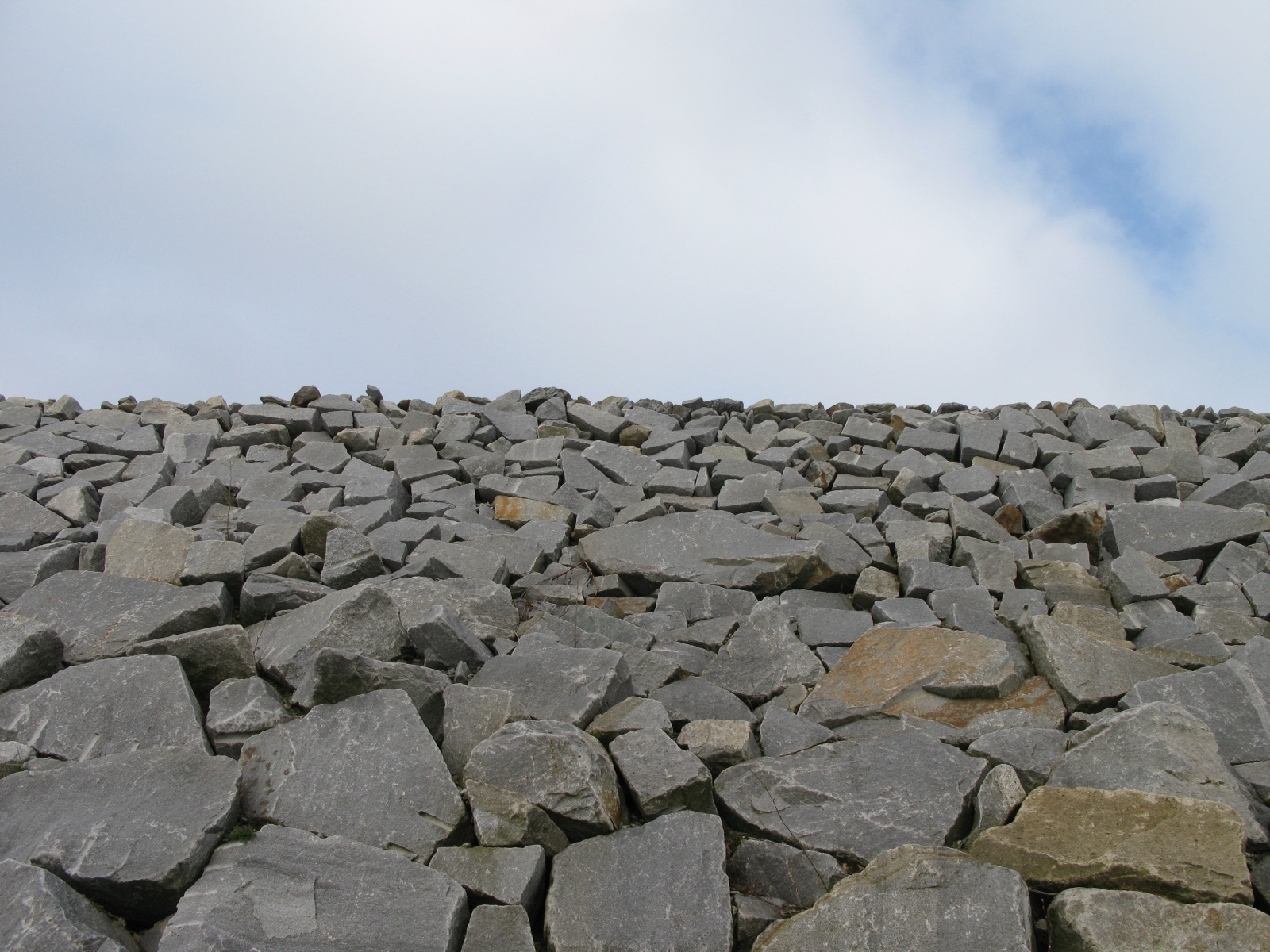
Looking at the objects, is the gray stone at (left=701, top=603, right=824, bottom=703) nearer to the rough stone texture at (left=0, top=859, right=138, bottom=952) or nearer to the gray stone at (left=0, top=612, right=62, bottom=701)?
the rough stone texture at (left=0, top=859, right=138, bottom=952)

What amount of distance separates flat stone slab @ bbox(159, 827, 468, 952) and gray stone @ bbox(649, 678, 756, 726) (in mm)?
1506

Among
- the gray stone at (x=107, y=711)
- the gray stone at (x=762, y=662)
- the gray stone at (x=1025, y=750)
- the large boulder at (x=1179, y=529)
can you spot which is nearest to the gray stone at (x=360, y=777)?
the gray stone at (x=107, y=711)

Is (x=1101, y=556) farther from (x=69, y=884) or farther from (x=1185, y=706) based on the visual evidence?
(x=69, y=884)

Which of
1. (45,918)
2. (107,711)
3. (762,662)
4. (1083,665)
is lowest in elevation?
(45,918)

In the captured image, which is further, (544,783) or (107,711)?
(107,711)

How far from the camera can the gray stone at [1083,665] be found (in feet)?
14.5

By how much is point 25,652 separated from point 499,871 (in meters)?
2.60

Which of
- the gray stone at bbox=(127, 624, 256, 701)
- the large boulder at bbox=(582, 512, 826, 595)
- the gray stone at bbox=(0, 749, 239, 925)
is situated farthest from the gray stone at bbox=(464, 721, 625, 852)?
the large boulder at bbox=(582, 512, 826, 595)

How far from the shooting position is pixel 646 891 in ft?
10.6

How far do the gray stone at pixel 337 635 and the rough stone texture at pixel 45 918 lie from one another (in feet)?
4.41

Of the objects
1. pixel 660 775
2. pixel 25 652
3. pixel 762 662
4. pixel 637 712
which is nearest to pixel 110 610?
pixel 25 652

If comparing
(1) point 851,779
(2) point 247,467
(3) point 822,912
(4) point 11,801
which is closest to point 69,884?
(4) point 11,801

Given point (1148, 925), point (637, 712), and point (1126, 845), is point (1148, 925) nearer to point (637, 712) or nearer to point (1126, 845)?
point (1126, 845)

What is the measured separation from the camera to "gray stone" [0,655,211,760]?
150 inches
